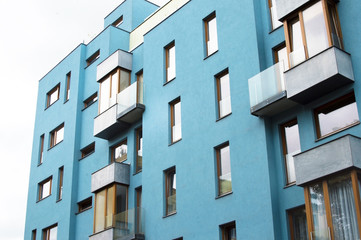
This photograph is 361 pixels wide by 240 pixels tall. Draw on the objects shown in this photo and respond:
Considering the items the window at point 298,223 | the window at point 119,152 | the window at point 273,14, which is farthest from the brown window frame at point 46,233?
the window at point 273,14

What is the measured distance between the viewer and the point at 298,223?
18578 millimetres

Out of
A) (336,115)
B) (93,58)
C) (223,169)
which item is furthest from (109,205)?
(336,115)

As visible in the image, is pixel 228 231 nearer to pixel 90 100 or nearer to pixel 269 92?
pixel 269 92

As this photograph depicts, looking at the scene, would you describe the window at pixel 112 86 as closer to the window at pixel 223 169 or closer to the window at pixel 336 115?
the window at pixel 223 169

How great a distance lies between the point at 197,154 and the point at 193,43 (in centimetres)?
537

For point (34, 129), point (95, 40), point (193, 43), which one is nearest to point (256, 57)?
point (193, 43)

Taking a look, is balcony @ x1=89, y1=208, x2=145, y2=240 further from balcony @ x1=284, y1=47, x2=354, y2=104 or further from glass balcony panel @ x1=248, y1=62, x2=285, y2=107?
balcony @ x1=284, y1=47, x2=354, y2=104

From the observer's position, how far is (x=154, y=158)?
81.3 ft

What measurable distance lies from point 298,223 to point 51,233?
16983 mm

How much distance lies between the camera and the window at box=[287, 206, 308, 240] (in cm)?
1832

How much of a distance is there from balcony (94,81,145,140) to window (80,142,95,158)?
1951mm

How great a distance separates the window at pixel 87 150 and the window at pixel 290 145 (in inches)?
533

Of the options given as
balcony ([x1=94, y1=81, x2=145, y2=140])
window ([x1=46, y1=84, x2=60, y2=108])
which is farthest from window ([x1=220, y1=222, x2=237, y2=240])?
window ([x1=46, y1=84, x2=60, y2=108])

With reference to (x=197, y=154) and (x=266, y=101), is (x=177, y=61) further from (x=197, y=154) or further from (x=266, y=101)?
(x=266, y=101)
